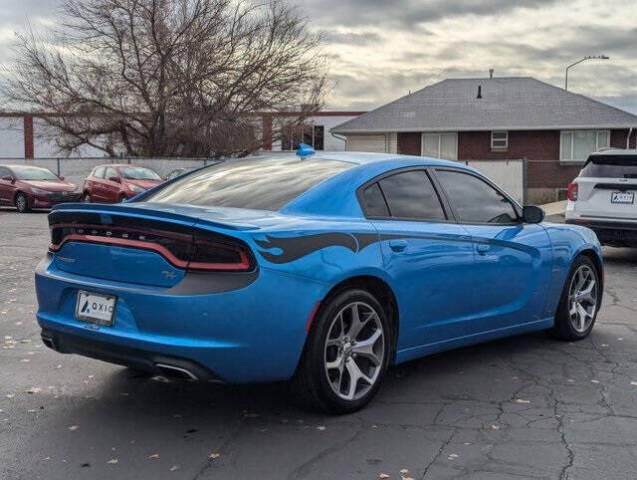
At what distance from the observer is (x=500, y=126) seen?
118 ft

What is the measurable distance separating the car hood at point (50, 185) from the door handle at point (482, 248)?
1920 cm

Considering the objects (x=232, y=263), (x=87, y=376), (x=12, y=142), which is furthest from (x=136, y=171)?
(x=12, y=142)

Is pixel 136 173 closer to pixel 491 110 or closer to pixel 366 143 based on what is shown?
pixel 366 143

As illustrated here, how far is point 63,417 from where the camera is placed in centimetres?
456

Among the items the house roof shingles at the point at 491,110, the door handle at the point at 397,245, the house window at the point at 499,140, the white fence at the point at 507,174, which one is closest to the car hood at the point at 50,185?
the white fence at the point at 507,174

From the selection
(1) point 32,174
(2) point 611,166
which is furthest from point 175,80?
(2) point 611,166

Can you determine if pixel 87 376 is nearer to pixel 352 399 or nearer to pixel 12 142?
pixel 352 399

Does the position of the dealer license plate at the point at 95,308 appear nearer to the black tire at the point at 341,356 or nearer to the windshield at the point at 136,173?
the black tire at the point at 341,356

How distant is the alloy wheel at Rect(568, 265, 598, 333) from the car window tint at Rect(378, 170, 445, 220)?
1.83 metres

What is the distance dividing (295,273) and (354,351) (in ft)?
2.40

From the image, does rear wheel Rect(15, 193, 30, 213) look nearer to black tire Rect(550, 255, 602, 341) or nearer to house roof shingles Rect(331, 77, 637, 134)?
house roof shingles Rect(331, 77, 637, 134)

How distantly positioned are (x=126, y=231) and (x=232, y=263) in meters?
0.65

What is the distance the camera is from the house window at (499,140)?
36719 millimetres

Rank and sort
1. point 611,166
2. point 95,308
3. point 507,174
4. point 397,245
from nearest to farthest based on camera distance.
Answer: point 95,308 < point 397,245 < point 611,166 < point 507,174
